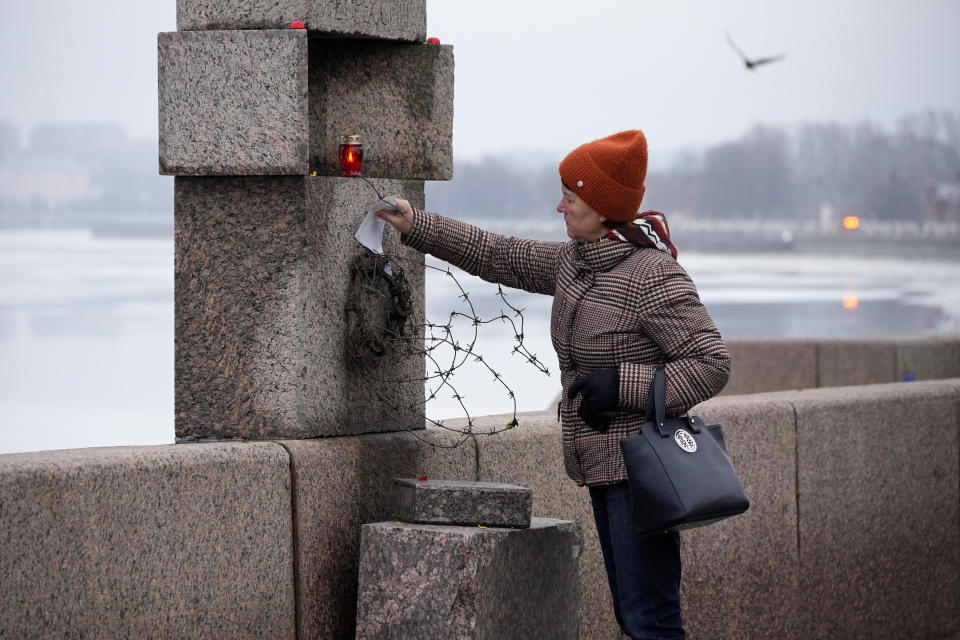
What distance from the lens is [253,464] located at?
381 cm

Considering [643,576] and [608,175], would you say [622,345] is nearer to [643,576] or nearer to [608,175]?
[608,175]

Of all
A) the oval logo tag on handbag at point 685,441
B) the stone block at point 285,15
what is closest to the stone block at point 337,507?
the oval logo tag on handbag at point 685,441

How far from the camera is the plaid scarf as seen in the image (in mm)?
3902

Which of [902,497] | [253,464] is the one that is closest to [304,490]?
[253,464]

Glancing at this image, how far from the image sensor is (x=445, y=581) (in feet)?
12.5

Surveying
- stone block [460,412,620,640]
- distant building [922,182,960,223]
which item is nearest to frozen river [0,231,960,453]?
distant building [922,182,960,223]

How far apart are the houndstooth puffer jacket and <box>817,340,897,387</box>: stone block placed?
7103 millimetres

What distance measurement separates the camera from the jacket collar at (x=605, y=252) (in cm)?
387

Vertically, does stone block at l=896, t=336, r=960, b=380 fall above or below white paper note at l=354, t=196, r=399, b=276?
below

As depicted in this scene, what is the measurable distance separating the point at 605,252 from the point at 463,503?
81 cm

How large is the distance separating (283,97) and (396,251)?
65cm

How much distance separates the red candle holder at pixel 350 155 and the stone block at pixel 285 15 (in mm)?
318

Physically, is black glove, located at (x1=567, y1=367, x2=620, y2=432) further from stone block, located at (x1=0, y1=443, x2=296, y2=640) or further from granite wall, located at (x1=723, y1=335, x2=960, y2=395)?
granite wall, located at (x1=723, y1=335, x2=960, y2=395)

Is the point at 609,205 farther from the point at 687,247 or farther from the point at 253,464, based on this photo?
the point at 687,247
